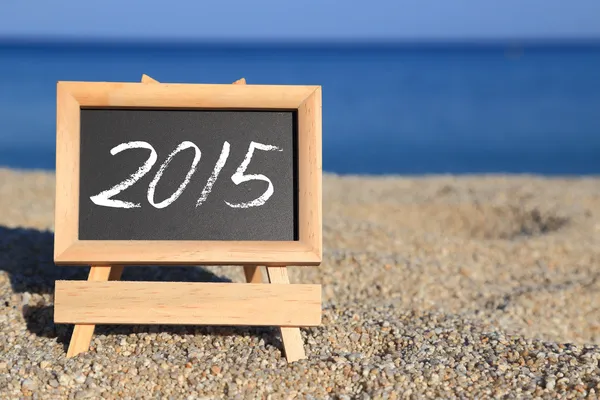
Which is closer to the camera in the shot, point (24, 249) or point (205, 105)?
point (205, 105)

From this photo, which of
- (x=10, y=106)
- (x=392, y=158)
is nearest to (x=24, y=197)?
(x=392, y=158)

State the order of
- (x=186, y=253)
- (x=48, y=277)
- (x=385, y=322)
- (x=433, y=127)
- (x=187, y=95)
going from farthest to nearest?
(x=433, y=127) → (x=48, y=277) → (x=385, y=322) → (x=187, y=95) → (x=186, y=253)

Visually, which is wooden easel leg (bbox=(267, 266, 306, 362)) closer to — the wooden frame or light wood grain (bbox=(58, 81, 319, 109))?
the wooden frame

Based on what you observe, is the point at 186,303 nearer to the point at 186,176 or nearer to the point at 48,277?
the point at 186,176

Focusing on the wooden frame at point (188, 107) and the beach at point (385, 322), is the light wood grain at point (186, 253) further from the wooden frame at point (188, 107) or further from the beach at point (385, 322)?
the beach at point (385, 322)

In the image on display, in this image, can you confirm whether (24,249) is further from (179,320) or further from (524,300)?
(524,300)

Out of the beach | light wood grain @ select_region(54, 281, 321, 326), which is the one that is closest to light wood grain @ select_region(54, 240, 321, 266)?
light wood grain @ select_region(54, 281, 321, 326)

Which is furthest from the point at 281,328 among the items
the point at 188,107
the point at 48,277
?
the point at 48,277
